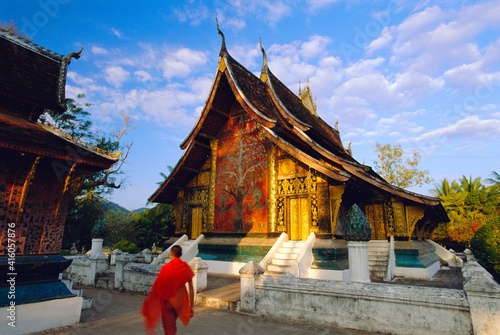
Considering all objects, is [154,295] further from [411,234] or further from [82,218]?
[82,218]

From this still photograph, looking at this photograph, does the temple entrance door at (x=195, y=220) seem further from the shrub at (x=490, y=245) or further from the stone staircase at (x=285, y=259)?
the shrub at (x=490, y=245)

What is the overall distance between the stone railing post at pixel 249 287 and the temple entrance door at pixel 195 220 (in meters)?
7.20

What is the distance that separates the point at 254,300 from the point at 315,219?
4.28 metres

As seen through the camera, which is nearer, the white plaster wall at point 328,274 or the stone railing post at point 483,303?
the stone railing post at point 483,303

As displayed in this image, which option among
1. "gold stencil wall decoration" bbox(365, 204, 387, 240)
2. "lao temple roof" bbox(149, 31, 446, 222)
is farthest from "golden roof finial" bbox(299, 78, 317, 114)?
"gold stencil wall decoration" bbox(365, 204, 387, 240)

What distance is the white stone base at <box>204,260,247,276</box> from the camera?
10870mm

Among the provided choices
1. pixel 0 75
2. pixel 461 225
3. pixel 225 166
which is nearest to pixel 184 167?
pixel 225 166

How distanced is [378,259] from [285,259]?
3.71 m

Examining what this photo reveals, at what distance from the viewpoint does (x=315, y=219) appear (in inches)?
388

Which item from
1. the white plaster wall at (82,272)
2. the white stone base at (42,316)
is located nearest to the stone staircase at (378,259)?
the white stone base at (42,316)

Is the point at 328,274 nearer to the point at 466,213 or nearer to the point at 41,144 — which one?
the point at 41,144

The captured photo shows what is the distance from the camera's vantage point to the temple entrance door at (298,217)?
1043 cm

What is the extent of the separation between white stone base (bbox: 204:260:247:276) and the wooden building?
1.17 m

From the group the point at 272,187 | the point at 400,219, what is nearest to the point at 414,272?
the point at 400,219
